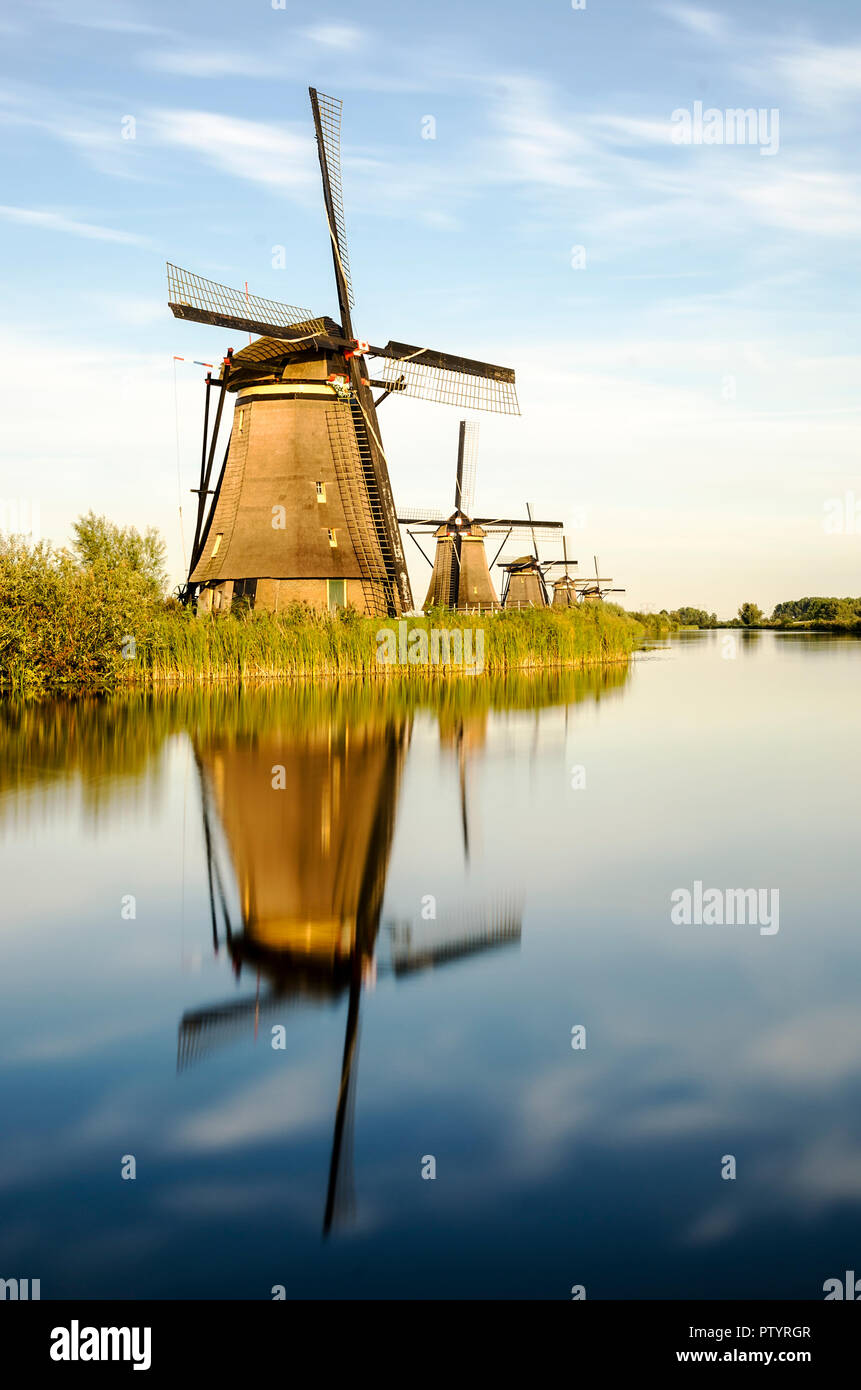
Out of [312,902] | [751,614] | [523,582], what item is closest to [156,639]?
[312,902]

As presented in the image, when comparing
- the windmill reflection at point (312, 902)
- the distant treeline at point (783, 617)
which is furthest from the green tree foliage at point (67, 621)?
the distant treeline at point (783, 617)

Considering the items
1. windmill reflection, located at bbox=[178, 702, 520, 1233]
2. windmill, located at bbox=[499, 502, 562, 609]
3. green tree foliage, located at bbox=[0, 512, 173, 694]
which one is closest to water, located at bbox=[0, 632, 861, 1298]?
windmill reflection, located at bbox=[178, 702, 520, 1233]

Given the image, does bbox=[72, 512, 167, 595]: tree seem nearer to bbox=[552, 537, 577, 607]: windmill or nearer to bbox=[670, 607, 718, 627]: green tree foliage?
bbox=[552, 537, 577, 607]: windmill

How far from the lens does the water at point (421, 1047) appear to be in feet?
9.39

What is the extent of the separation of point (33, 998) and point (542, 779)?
761cm

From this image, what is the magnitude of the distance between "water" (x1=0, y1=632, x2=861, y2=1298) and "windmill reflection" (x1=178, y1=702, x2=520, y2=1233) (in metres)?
0.03

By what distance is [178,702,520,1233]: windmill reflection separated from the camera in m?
4.48

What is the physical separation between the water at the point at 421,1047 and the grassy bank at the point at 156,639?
37.3ft

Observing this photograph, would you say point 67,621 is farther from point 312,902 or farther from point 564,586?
point 564,586
